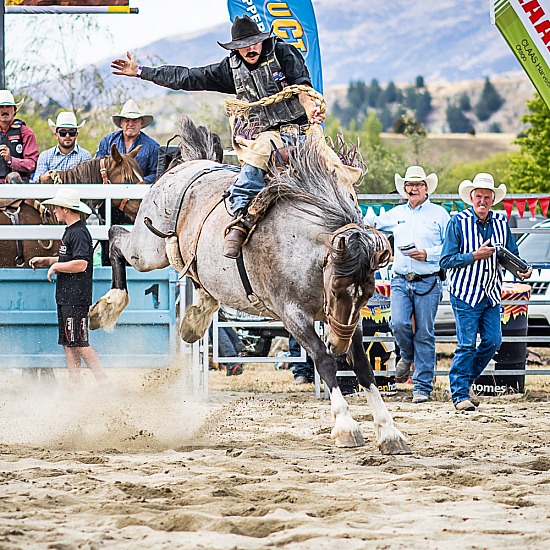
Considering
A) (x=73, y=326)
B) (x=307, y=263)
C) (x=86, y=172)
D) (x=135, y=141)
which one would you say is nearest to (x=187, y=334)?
(x=73, y=326)

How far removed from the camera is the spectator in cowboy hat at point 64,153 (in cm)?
906

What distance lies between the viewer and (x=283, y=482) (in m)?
4.66

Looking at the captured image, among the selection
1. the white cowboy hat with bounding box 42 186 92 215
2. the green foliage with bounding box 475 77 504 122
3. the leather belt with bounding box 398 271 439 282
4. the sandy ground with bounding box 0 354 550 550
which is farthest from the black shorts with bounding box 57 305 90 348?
the green foliage with bounding box 475 77 504 122

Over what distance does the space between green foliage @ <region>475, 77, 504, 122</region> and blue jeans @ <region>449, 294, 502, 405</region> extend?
551 ft

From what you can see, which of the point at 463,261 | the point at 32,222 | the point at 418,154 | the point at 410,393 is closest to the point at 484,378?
the point at 410,393

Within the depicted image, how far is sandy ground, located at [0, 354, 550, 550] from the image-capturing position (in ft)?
11.9

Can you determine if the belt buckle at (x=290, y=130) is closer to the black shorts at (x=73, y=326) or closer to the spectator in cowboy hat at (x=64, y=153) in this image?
the black shorts at (x=73, y=326)

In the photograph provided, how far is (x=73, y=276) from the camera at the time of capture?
314 inches

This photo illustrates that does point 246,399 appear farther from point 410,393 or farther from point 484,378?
point 484,378

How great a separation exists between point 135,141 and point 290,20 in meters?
2.51

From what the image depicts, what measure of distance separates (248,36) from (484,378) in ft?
15.5

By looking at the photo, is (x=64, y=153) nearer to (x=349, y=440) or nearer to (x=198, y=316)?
(x=198, y=316)

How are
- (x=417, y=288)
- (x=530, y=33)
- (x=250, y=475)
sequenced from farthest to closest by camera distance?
(x=417, y=288)
(x=530, y=33)
(x=250, y=475)

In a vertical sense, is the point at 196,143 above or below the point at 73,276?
above
